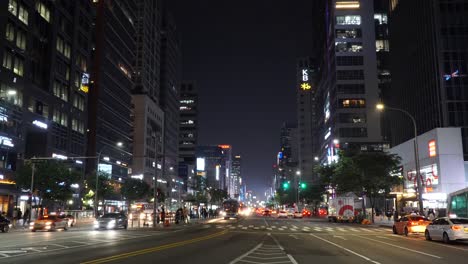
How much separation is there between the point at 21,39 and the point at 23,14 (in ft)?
12.7

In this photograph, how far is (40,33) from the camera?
245 ft

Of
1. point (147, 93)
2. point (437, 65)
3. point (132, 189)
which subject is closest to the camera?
point (437, 65)

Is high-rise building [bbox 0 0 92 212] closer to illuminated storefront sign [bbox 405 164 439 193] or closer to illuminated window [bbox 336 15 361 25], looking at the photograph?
illuminated storefront sign [bbox 405 164 439 193]

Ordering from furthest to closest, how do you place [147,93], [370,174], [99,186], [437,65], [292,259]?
[147,93] → [99,186] → [437,65] → [370,174] → [292,259]

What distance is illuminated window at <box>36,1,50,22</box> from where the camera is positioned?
74188 millimetres

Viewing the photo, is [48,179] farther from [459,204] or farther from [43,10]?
[459,204]

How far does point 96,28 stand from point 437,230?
314 feet

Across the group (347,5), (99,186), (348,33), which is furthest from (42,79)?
(347,5)

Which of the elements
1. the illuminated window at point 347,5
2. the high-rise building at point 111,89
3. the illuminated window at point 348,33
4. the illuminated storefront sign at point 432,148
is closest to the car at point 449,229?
the illuminated storefront sign at point 432,148

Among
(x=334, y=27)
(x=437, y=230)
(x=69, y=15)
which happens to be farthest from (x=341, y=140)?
(x=437, y=230)

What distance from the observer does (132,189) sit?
109250 mm

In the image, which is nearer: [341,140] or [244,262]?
[244,262]

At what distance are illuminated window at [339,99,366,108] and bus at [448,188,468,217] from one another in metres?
82.4

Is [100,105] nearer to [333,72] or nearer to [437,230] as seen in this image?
[333,72]
